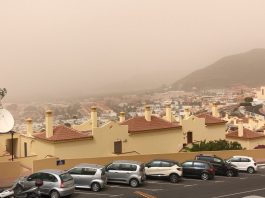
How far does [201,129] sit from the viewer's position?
157 feet

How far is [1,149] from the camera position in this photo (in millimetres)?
35688

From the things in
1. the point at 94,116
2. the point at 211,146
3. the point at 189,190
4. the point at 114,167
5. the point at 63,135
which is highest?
the point at 94,116

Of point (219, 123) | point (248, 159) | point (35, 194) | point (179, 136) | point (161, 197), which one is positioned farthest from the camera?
point (219, 123)

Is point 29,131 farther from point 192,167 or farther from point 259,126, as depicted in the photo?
point 259,126

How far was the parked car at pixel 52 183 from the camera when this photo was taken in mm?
21188

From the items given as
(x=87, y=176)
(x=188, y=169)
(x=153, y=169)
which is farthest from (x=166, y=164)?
(x=87, y=176)

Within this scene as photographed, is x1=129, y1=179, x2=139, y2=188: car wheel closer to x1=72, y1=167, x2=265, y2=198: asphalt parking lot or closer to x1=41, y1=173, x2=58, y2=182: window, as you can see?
x1=72, y1=167, x2=265, y2=198: asphalt parking lot

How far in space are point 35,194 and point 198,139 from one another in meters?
29.2

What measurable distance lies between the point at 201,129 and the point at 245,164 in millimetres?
14191

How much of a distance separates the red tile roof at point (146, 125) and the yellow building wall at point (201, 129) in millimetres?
1573

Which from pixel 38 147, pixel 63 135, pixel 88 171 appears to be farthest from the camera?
pixel 38 147

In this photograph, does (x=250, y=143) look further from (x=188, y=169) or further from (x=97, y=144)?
(x=188, y=169)

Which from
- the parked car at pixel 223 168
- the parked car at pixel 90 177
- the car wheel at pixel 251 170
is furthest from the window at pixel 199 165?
the parked car at pixel 90 177

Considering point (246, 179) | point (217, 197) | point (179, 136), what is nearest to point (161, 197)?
point (217, 197)
